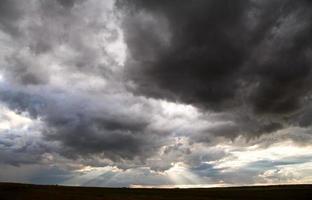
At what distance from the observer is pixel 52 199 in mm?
120688

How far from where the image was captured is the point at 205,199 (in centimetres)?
13225

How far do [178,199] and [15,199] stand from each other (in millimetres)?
58680

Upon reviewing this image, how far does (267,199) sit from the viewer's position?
438 ft

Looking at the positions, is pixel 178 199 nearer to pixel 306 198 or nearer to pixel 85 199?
pixel 85 199

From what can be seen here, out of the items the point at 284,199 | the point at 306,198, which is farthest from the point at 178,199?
the point at 306,198

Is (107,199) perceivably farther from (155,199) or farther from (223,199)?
(223,199)

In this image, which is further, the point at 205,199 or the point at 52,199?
the point at 205,199

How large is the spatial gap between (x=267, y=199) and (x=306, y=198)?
14367mm

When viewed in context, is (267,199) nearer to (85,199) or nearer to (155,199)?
(155,199)

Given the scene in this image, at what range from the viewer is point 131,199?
12706cm

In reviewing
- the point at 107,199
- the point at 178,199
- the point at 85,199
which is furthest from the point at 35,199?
the point at 178,199

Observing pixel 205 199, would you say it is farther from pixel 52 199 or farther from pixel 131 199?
pixel 52 199

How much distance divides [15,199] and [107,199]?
106ft

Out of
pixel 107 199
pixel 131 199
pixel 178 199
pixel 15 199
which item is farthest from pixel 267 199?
pixel 15 199
